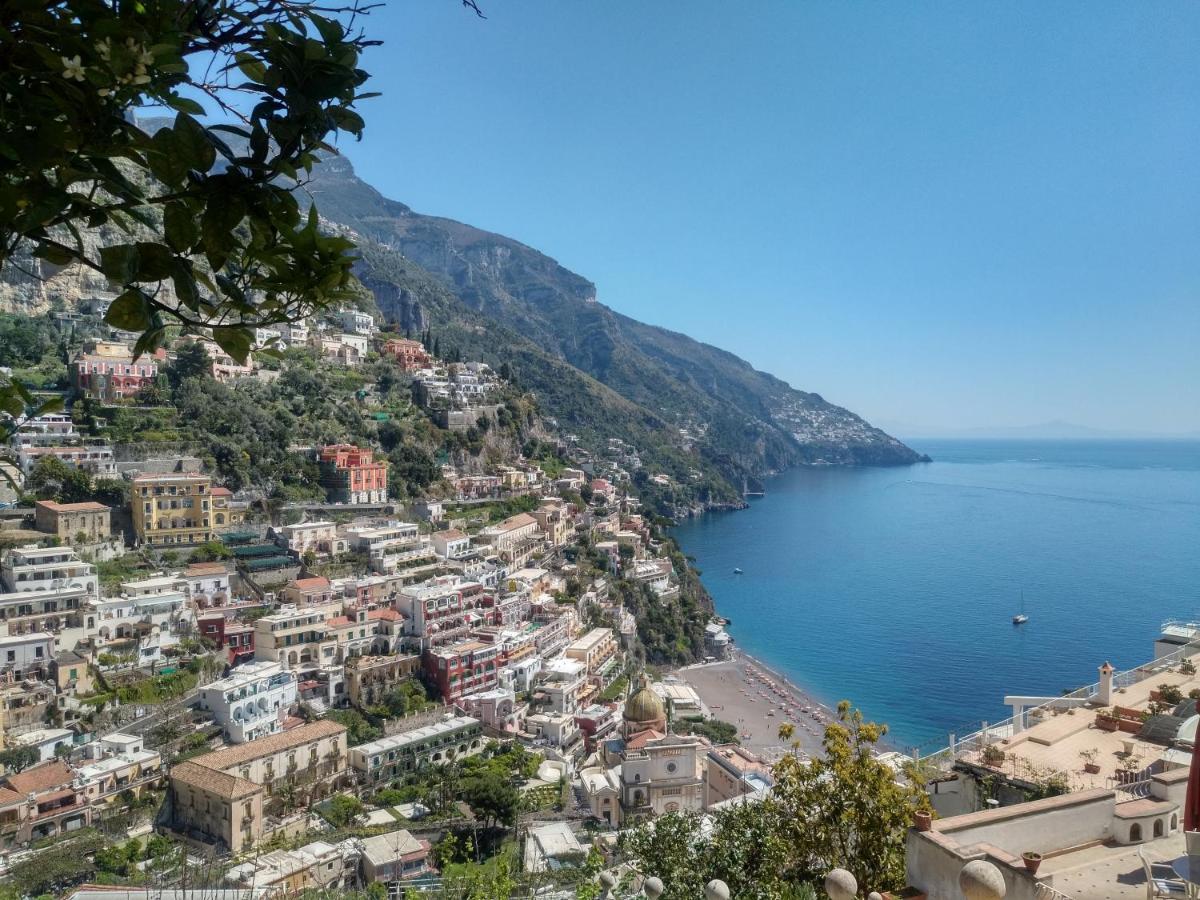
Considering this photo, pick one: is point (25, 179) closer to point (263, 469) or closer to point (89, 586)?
point (89, 586)

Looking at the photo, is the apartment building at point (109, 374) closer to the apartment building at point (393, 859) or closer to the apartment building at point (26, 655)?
the apartment building at point (26, 655)

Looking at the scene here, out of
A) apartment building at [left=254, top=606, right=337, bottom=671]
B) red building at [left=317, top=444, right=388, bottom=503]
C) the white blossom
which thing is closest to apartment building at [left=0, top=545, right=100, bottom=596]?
apartment building at [left=254, top=606, right=337, bottom=671]

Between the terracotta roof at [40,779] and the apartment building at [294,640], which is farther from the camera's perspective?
the apartment building at [294,640]

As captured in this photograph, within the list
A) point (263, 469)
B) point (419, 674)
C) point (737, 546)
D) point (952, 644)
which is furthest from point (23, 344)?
point (737, 546)

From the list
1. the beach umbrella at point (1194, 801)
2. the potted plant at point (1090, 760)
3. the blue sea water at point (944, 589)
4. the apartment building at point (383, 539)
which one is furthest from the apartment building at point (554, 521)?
the beach umbrella at point (1194, 801)

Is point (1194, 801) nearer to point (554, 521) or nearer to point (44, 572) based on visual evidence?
point (44, 572)

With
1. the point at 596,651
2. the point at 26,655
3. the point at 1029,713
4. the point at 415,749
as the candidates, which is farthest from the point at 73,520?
the point at 1029,713
